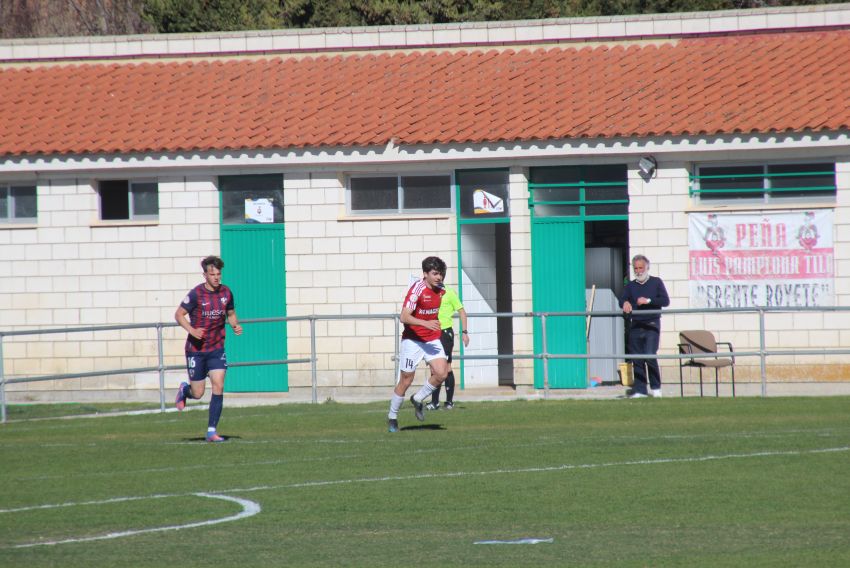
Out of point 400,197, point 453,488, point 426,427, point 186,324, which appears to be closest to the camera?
point 453,488

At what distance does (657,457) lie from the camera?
13.1 metres

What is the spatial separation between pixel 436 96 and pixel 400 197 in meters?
1.98

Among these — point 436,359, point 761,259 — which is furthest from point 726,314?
point 436,359

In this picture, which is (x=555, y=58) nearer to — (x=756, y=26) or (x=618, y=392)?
(x=756, y=26)

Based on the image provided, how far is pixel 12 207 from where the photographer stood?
79.6 ft

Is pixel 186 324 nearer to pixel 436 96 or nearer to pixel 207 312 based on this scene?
pixel 207 312

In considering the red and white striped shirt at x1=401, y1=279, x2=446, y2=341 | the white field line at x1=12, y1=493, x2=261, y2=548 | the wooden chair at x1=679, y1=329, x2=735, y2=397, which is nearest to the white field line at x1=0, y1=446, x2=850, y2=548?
the white field line at x1=12, y1=493, x2=261, y2=548

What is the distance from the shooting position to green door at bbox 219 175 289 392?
23500 mm

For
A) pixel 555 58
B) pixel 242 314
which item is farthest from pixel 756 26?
pixel 242 314

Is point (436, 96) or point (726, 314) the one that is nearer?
point (726, 314)

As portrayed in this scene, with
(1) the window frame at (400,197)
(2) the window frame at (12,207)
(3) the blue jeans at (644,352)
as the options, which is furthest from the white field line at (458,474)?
(2) the window frame at (12,207)

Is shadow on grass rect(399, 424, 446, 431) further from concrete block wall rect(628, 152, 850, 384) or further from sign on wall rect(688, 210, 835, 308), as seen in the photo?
sign on wall rect(688, 210, 835, 308)

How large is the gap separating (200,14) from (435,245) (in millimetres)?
18442

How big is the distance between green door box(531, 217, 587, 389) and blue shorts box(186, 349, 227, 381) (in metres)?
8.13
